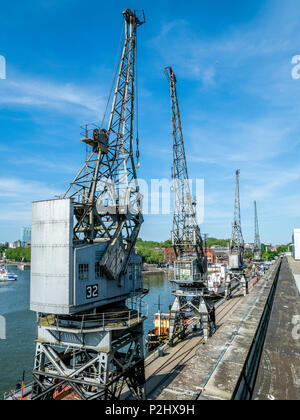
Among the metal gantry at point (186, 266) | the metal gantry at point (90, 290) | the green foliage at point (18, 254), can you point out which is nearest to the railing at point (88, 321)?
the metal gantry at point (90, 290)

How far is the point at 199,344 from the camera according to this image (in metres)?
27.6

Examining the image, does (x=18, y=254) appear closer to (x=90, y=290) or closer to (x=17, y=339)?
(x=17, y=339)

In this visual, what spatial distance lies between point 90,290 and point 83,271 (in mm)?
1111

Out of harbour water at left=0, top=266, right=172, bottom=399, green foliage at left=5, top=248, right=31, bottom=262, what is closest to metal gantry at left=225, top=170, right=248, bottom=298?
harbour water at left=0, top=266, right=172, bottom=399

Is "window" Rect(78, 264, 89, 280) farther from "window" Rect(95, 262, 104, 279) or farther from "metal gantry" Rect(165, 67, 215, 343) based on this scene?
"metal gantry" Rect(165, 67, 215, 343)

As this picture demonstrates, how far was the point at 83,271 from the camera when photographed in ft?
45.1

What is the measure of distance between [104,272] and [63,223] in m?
3.64

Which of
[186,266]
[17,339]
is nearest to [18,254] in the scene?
[17,339]

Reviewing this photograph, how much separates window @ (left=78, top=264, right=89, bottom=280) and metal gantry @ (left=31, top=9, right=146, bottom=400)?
0.05 metres

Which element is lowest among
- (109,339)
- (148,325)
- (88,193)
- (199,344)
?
(148,325)

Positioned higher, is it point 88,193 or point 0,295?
point 88,193

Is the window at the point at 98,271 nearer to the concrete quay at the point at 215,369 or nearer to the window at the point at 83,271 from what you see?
the window at the point at 83,271
